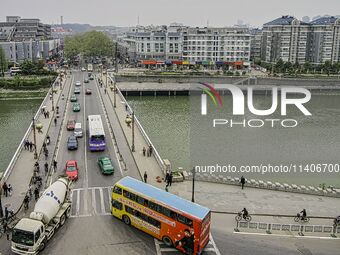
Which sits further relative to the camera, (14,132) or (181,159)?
(14,132)

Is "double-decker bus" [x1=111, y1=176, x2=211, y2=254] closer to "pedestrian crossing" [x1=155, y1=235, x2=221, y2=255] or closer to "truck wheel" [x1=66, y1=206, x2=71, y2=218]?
"pedestrian crossing" [x1=155, y1=235, x2=221, y2=255]

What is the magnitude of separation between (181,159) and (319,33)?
86804 millimetres

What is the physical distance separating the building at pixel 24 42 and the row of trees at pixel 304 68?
228ft

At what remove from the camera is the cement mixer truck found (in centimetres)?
1792

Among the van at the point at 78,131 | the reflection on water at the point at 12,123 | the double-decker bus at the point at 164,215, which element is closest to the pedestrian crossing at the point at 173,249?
the double-decker bus at the point at 164,215

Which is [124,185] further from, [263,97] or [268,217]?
[263,97]

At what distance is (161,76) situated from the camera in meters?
95.9

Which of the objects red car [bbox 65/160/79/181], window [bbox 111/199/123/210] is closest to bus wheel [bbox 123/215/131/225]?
window [bbox 111/199/123/210]

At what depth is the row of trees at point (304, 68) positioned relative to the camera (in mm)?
101250

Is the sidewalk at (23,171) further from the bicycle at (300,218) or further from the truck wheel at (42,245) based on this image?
the bicycle at (300,218)

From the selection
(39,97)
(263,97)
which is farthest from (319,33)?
(39,97)

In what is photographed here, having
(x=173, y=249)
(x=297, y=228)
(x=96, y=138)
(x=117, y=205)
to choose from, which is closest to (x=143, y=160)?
(x=96, y=138)

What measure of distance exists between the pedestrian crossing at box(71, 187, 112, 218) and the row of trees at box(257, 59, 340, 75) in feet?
276

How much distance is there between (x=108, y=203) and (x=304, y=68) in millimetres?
92449
